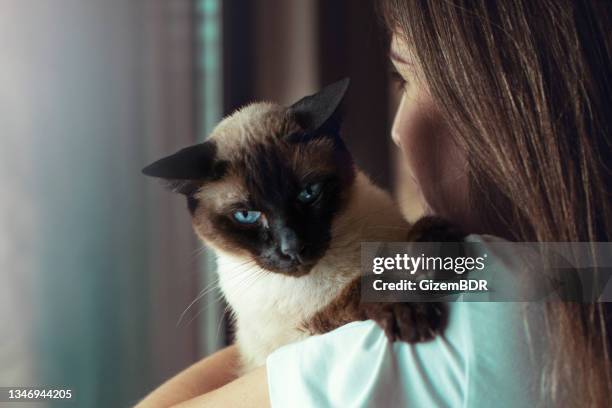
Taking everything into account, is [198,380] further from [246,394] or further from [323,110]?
[323,110]

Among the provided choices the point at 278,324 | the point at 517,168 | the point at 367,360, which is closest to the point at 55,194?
the point at 278,324

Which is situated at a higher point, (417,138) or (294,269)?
(417,138)

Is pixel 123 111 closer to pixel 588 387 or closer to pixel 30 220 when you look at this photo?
pixel 30 220

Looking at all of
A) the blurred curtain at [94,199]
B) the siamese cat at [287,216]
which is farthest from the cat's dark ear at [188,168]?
the blurred curtain at [94,199]

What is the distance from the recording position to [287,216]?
2.81 feet

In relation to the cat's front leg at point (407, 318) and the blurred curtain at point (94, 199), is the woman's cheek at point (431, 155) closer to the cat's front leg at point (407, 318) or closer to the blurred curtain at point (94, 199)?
the cat's front leg at point (407, 318)

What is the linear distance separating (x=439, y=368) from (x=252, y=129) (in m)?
0.46

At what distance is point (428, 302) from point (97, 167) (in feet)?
1.92

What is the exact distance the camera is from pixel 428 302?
2.38 ft

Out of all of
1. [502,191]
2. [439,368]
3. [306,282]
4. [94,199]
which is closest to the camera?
[439,368]

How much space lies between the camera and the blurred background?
95cm

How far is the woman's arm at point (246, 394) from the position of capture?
0.73m

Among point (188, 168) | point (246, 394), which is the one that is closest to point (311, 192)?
point (188, 168)

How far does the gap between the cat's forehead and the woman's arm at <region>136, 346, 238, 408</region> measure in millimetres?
322
